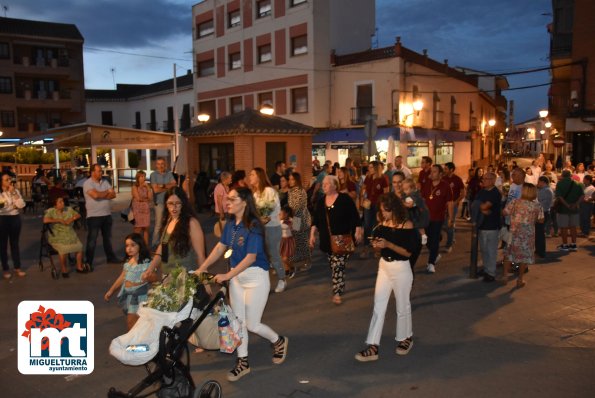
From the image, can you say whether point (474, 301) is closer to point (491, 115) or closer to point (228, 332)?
point (228, 332)

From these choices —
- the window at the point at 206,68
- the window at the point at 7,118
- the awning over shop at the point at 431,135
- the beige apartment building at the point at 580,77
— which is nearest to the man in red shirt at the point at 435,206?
the beige apartment building at the point at 580,77

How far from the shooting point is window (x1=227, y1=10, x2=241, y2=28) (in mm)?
32844

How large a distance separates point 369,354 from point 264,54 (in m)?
28.3

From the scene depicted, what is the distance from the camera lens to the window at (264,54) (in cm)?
3080

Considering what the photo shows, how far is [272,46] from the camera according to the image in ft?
99.1

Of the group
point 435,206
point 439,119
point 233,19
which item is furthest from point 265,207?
point 233,19

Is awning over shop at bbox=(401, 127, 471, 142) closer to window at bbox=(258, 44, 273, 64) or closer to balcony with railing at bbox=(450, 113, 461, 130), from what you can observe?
balcony with railing at bbox=(450, 113, 461, 130)

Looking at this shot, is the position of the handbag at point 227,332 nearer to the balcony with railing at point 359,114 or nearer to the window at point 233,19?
the balcony with railing at point 359,114

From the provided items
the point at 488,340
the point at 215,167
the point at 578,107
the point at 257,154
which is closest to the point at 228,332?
the point at 488,340

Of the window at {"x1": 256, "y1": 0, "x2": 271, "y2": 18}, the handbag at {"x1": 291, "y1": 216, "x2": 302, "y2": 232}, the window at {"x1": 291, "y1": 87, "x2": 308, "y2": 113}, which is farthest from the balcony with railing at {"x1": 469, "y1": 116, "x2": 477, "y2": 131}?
the handbag at {"x1": 291, "y1": 216, "x2": 302, "y2": 232}

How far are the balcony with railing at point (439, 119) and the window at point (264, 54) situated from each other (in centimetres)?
1081

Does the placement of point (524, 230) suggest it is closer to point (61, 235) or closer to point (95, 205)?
point (95, 205)

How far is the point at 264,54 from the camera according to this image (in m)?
31.2

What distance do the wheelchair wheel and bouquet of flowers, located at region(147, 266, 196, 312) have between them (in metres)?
0.72
